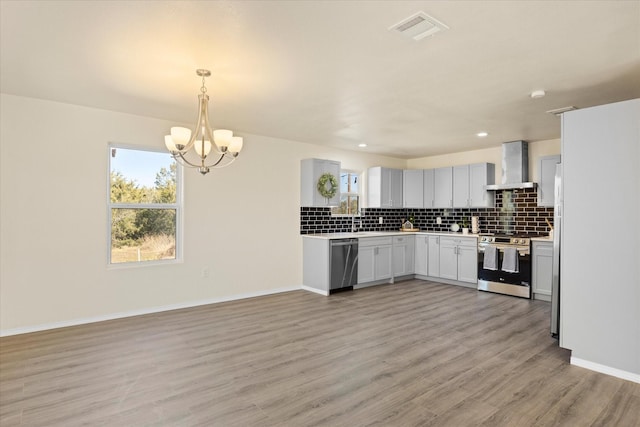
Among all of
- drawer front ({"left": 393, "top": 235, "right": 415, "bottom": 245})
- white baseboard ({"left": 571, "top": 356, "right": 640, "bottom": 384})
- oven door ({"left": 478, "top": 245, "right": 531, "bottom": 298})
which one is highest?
drawer front ({"left": 393, "top": 235, "right": 415, "bottom": 245})

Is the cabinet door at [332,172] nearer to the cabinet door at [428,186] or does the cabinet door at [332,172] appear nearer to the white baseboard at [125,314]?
the white baseboard at [125,314]

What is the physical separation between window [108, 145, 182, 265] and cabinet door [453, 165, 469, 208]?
4.75 m

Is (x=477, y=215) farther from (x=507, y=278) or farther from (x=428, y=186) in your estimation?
(x=507, y=278)

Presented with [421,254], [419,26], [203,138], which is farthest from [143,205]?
[421,254]

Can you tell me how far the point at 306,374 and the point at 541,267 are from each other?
4.19 m

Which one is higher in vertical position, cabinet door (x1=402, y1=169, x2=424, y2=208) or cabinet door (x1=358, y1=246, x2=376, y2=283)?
cabinet door (x1=402, y1=169, x2=424, y2=208)

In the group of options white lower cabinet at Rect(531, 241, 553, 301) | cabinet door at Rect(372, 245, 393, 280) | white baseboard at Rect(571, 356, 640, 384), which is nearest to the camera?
white baseboard at Rect(571, 356, 640, 384)

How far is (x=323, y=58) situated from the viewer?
277cm

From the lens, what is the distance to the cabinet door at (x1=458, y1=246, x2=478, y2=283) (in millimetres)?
6035

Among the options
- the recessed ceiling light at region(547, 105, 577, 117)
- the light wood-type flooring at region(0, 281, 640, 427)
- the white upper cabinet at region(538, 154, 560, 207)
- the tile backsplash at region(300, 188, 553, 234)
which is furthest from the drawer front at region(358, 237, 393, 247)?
the recessed ceiling light at region(547, 105, 577, 117)

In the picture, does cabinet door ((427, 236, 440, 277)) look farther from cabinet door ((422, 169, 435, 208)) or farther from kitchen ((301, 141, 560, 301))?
cabinet door ((422, 169, 435, 208))

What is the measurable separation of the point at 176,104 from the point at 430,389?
3.67 meters

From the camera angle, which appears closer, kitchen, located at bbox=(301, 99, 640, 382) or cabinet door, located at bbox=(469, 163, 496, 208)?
kitchen, located at bbox=(301, 99, 640, 382)

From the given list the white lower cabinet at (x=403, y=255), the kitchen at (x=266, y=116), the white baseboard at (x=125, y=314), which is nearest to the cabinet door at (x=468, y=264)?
the white lower cabinet at (x=403, y=255)
